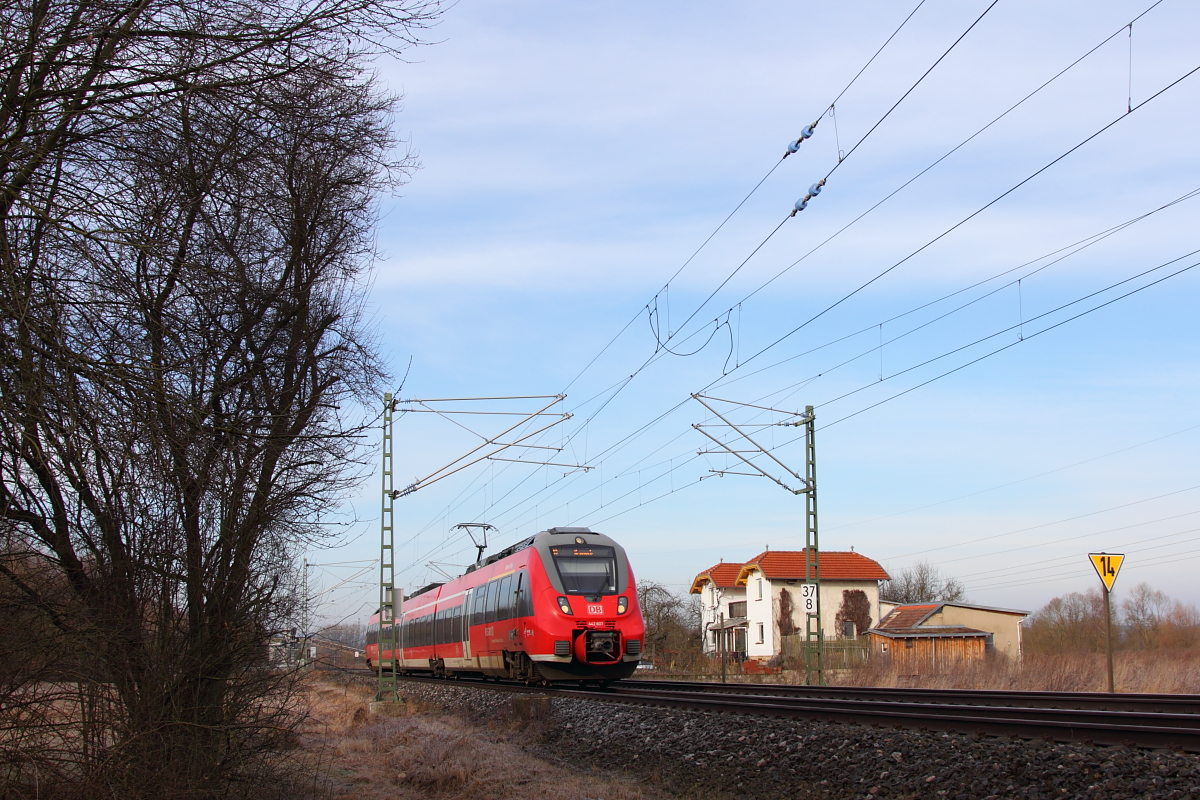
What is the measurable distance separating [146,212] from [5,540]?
1967 millimetres

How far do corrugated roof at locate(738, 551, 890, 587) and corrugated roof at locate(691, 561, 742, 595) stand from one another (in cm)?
552

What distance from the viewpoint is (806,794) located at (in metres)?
8.97

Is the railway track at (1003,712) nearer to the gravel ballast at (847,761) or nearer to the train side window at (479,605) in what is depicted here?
the gravel ballast at (847,761)

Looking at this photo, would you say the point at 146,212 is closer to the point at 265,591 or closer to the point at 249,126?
the point at 249,126

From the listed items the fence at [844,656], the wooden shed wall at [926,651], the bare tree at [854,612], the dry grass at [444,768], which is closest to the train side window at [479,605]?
the dry grass at [444,768]

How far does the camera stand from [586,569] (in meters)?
20.9

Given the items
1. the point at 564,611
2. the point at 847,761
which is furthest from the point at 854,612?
the point at 847,761

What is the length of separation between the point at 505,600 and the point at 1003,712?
13.5m

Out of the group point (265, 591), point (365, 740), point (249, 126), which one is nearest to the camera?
point (249, 126)

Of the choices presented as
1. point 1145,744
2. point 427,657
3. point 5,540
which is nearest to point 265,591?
point 5,540

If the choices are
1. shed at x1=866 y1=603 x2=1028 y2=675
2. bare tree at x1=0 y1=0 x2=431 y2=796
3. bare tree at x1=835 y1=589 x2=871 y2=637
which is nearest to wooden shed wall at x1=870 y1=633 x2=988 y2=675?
shed at x1=866 y1=603 x2=1028 y2=675

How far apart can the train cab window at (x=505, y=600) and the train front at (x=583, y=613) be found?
160 cm

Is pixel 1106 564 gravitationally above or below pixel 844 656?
above

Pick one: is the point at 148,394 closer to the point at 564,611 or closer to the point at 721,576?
the point at 564,611
